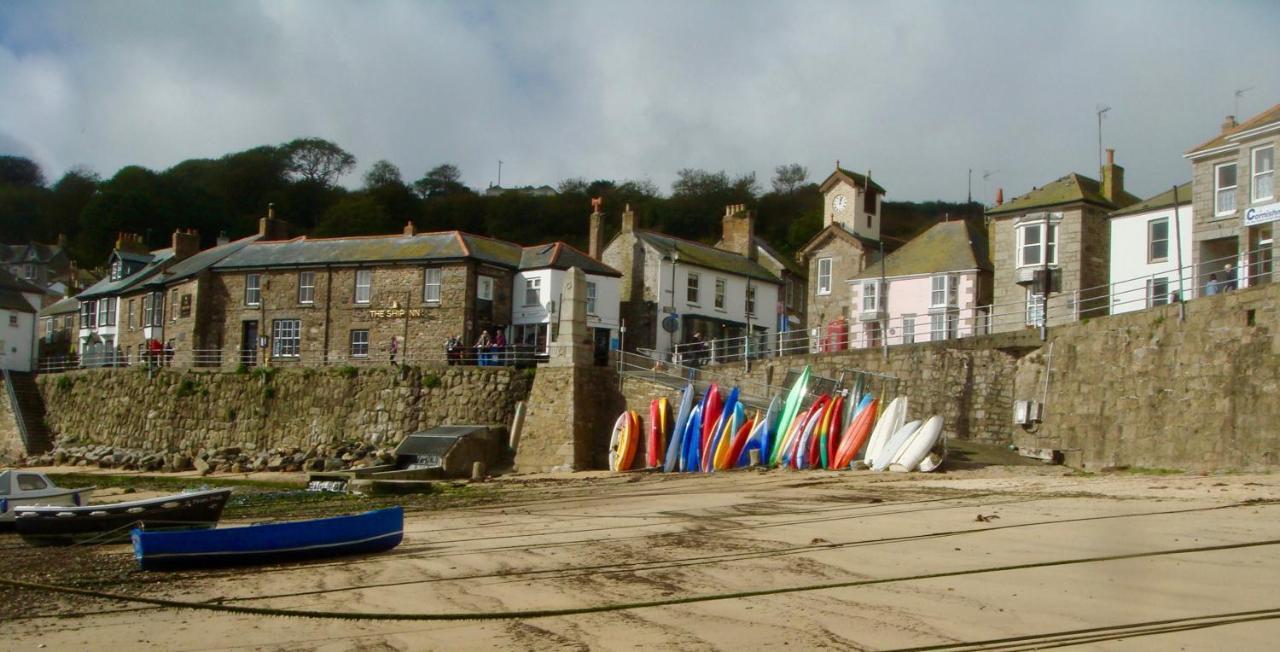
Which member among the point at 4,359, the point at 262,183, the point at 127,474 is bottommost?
the point at 127,474

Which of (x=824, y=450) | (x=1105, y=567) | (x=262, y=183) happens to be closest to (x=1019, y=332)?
(x=824, y=450)

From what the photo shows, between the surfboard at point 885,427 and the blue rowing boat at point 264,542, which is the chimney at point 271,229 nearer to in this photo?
the surfboard at point 885,427

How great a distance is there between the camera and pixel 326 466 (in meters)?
31.3

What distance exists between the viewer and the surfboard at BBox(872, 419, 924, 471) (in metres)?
21.0

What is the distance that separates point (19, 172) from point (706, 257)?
86207 mm

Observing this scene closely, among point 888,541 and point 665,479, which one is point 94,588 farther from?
point 665,479

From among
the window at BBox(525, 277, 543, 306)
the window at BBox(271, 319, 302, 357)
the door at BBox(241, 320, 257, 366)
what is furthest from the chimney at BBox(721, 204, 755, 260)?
the door at BBox(241, 320, 257, 366)

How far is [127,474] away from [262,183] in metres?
59.9

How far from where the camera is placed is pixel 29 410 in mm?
43125

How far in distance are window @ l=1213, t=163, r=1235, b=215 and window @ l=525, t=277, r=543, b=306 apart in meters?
20.6

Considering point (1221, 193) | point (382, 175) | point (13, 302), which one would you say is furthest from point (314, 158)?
point (1221, 193)

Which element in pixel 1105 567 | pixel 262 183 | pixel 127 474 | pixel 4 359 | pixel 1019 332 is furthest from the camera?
pixel 262 183

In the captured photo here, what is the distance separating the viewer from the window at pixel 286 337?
3903 cm

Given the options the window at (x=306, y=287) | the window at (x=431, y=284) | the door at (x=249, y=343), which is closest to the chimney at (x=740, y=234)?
the window at (x=431, y=284)
